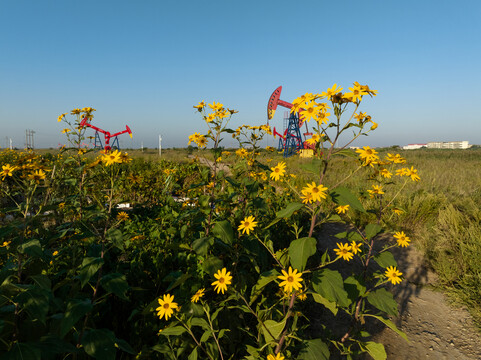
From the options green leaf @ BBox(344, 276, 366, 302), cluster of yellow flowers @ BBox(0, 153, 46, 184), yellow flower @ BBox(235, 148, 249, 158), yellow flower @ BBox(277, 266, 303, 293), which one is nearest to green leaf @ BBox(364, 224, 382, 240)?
green leaf @ BBox(344, 276, 366, 302)

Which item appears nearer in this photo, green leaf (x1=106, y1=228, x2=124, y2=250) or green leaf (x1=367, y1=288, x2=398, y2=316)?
green leaf (x1=106, y1=228, x2=124, y2=250)

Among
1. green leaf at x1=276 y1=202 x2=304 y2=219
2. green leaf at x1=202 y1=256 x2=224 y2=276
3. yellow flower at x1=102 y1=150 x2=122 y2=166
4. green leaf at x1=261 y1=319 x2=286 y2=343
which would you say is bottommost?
green leaf at x1=261 y1=319 x2=286 y2=343

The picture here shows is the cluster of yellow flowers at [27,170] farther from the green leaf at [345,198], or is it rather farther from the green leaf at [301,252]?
the green leaf at [345,198]

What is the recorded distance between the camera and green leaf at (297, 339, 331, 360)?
130cm

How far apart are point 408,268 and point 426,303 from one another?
0.77m

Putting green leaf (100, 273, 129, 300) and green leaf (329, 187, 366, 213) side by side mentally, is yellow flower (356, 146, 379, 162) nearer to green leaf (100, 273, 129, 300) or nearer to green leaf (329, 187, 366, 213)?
green leaf (329, 187, 366, 213)

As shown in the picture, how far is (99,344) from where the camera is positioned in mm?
1122

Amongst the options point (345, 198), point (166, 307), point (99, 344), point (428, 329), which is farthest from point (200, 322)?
point (428, 329)

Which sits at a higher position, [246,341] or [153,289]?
[153,289]

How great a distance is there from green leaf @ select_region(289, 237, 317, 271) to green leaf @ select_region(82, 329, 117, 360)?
88cm

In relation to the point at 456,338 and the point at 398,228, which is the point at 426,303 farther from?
the point at 398,228

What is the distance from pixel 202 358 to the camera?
1.68 meters

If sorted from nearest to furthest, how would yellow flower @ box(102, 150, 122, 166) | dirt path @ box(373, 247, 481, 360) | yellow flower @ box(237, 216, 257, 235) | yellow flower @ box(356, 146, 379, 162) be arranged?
yellow flower @ box(356, 146, 379, 162) → yellow flower @ box(102, 150, 122, 166) → yellow flower @ box(237, 216, 257, 235) → dirt path @ box(373, 247, 481, 360)

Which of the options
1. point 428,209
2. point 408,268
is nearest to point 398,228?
point 428,209
